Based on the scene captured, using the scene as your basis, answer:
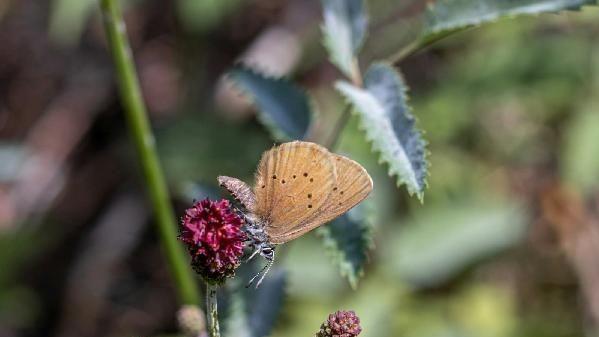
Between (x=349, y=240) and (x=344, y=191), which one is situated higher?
(x=344, y=191)

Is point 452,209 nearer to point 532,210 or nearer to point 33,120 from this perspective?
point 532,210

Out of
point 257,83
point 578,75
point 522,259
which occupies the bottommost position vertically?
point 522,259

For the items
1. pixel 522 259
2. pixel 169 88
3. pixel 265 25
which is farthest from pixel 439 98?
pixel 169 88

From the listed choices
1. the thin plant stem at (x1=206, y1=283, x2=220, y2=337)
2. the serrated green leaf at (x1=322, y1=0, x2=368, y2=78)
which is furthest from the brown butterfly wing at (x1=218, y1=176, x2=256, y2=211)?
the serrated green leaf at (x1=322, y1=0, x2=368, y2=78)

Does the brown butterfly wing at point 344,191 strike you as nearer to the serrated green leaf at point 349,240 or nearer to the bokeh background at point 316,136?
the serrated green leaf at point 349,240

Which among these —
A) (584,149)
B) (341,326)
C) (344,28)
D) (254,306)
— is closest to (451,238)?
(584,149)

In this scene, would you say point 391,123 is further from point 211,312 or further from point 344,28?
point 211,312

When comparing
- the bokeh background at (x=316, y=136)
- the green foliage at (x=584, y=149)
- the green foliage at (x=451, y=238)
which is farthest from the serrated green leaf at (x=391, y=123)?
the green foliage at (x=584, y=149)

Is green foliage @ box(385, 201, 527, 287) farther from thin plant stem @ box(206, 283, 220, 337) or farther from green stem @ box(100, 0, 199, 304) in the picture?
thin plant stem @ box(206, 283, 220, 337)
